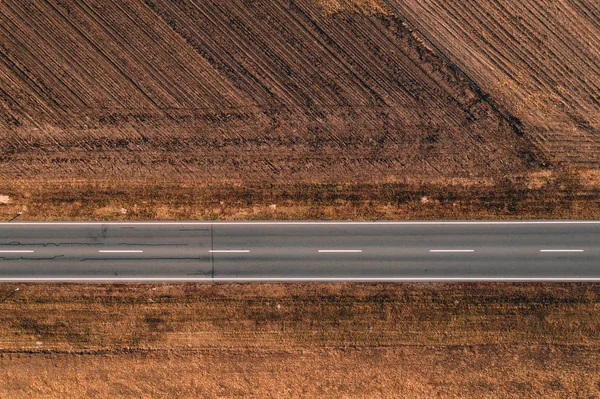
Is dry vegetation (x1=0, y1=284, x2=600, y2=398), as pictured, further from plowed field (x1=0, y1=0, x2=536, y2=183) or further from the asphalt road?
plowed field (x1=0, y1=0, x2=536, y2=183)

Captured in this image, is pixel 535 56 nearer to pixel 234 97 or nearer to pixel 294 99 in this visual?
pixel 294 99

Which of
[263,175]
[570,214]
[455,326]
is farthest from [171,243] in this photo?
[570,214]

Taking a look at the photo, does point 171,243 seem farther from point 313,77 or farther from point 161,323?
point 313,77

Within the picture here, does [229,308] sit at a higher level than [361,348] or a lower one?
higher

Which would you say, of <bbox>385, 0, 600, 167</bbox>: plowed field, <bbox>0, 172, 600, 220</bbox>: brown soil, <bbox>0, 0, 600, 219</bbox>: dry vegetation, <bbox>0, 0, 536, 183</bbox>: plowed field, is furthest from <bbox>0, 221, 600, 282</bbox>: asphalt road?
<bbox>385, 0, 600, 167</bbox>: plowed field

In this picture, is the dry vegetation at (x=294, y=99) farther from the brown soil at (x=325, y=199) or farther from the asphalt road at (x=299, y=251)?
the asphalt road at (x=299, y=251)

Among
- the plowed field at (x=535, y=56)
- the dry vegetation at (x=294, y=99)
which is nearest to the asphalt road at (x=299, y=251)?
A: the dry vegetation at (x=294, y=99)
